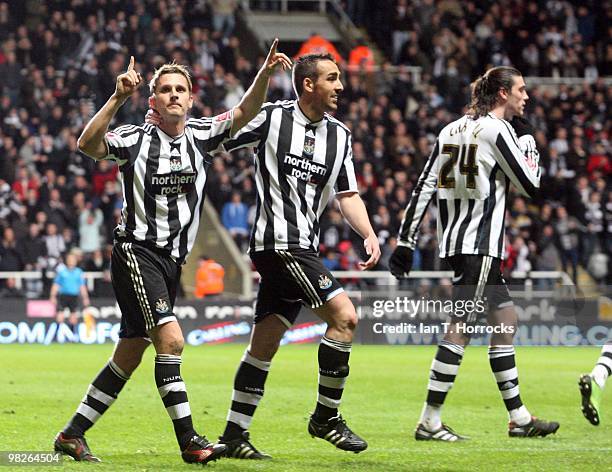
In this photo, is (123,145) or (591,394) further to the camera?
(591,394)

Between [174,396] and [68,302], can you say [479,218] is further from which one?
[68,302]

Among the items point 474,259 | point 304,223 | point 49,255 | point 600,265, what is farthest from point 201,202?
point 600,265

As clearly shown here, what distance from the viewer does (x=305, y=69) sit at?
286 inches

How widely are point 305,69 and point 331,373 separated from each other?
1777mm

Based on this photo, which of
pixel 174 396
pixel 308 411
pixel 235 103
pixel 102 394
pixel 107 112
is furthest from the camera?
pixel 235 103

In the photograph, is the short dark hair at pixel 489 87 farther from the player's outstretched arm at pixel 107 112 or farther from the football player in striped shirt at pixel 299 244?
the player's outstretched arm at pixel 107 112

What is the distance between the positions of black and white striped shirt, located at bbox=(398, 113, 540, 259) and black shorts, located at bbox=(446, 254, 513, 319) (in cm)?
7

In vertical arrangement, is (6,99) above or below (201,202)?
above

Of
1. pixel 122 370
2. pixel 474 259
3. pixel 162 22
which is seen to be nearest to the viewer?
pixel 122 370

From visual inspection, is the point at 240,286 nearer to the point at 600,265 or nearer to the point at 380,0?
the point at 600,265

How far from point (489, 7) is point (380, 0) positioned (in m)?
2.57

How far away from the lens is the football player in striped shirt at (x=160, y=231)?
255 inches

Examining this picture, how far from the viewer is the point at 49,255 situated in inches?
803

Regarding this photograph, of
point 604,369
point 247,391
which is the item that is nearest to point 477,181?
point 604,369
